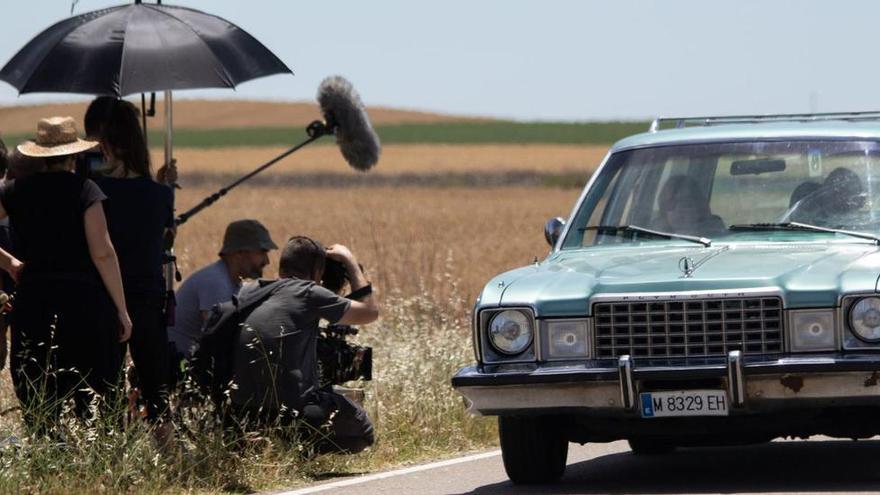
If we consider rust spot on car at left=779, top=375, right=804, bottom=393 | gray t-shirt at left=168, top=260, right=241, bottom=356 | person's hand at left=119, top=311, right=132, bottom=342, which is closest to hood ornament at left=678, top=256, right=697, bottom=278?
rust spot on car at left=779, top=375, right=804, bottom=393

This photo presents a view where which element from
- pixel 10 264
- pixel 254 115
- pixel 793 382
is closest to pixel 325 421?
pixel 10 264

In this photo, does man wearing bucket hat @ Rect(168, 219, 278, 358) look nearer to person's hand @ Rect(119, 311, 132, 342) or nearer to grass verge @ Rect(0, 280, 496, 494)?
grass verge @ Rect(0, 280, 496, 494)

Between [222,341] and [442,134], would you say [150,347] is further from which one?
[442,134]

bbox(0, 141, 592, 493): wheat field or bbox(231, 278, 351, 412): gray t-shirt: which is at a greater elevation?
bbox(231, 278, 351, 412): gray t-shirt

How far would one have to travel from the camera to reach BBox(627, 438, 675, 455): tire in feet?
35.2

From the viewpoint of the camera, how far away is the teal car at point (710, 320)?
8578 mm

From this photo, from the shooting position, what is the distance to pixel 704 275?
884 cm

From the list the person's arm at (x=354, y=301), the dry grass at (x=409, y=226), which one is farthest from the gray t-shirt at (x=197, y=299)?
the dry grass at (x=409, y=226)

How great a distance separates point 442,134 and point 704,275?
105809 millimetres

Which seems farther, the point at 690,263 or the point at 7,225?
the point at 7,225

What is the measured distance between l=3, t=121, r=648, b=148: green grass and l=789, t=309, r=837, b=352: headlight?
3295 inches

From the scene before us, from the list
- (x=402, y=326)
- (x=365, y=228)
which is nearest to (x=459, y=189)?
(x=365, y=228)

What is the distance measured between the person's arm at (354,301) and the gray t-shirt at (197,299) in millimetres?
831

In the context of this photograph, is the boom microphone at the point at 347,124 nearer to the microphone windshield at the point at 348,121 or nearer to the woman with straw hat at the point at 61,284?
the microphone windshield at the point at 348,121
